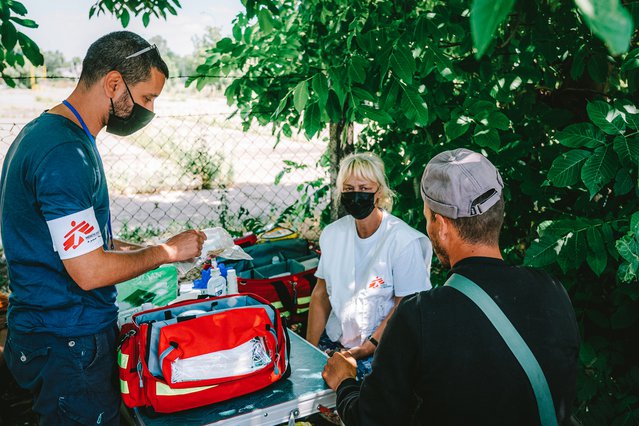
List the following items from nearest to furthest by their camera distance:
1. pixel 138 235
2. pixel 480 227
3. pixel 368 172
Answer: pixel 480 227 → pixel 368 172 → pixel 138 235

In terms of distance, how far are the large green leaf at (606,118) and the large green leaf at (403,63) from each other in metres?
0.73

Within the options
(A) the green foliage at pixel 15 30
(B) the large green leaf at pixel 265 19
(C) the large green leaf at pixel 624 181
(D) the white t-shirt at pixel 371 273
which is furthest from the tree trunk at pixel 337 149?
(C) the large green leaf at pixel 624 181

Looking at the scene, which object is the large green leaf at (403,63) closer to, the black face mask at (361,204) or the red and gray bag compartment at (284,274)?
the black face mask at (361,204)

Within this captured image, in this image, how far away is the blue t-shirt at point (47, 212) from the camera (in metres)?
1.56

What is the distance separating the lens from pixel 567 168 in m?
2.03

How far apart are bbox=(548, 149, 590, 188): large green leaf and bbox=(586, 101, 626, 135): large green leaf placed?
0.40 ft

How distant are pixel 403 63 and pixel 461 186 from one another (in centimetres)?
108

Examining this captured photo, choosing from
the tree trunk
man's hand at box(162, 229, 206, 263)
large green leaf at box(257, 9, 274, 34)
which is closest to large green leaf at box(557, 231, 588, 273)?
man's hand at box(162, 229, 206, 263)

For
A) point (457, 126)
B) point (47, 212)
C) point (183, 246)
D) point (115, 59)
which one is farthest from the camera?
point (457, 126)

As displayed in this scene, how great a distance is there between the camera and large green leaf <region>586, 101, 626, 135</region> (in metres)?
1.96

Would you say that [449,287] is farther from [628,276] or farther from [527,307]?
[628,276]

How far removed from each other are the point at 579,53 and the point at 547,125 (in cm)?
41

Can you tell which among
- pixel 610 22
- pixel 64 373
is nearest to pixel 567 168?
pixel 610 22

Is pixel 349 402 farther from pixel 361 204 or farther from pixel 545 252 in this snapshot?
pixel 361 204
